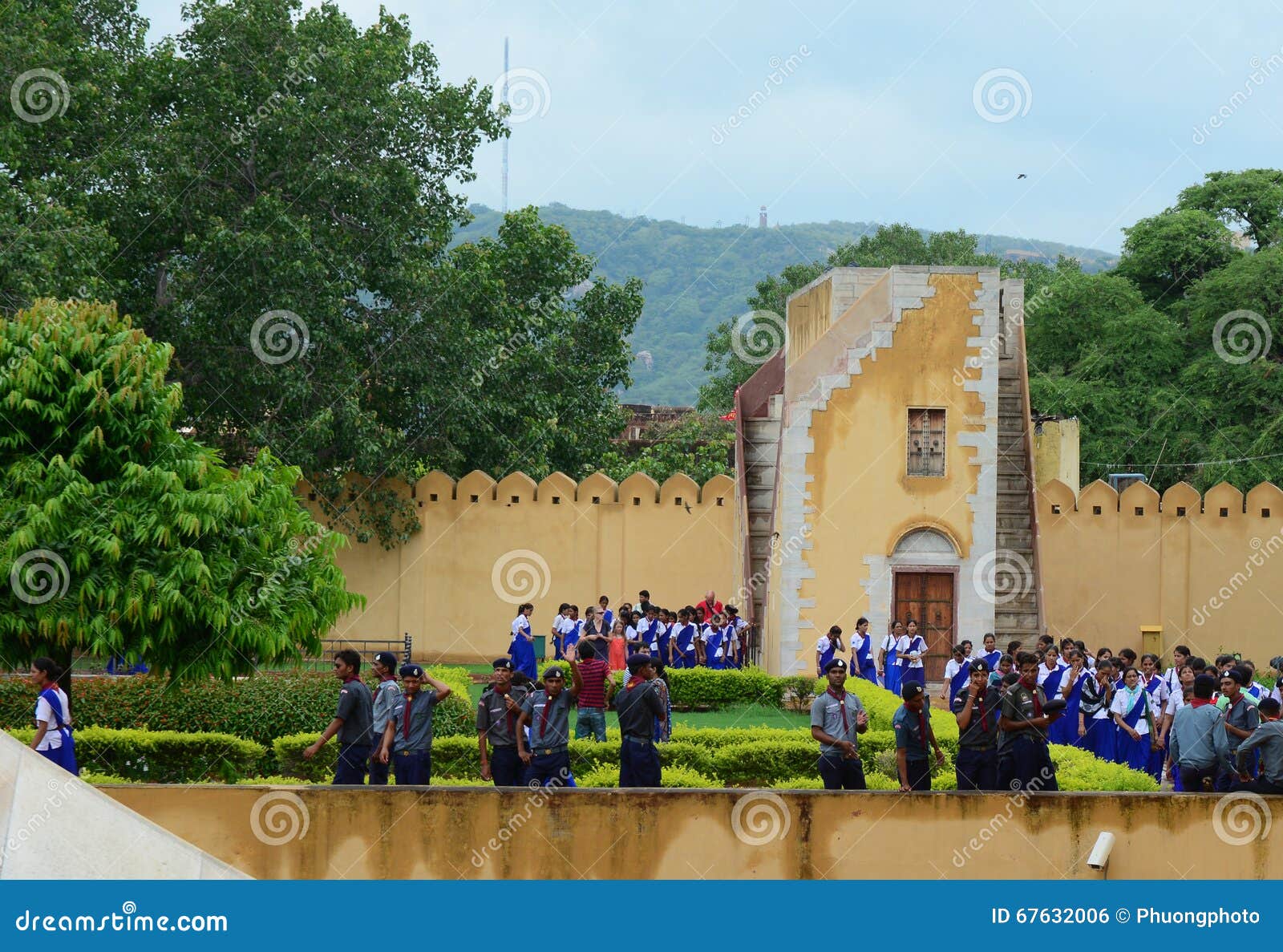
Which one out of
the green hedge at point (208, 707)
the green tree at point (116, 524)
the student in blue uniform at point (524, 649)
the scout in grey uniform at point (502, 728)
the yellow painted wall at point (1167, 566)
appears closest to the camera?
the scout in grey uniform at point (502, 728)

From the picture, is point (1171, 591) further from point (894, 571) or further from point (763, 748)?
point (763, 748)

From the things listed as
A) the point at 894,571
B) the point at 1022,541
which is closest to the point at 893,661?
the point at 894,571

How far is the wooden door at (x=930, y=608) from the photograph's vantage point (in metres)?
24.3

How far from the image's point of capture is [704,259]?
144875 millimetres

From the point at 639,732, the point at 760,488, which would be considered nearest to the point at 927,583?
the point at 760,488

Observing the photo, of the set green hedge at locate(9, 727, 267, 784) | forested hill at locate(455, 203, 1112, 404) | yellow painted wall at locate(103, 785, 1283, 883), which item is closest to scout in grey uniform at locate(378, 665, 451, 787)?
yellow painted wall at locate(103, 785, 1283, 883)

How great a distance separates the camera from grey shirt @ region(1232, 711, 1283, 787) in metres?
11.9

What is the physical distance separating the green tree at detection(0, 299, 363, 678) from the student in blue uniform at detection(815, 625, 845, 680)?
7483 mm

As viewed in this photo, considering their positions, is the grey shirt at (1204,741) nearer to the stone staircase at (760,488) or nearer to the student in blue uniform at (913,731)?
the student in blue uniform at (913,731)

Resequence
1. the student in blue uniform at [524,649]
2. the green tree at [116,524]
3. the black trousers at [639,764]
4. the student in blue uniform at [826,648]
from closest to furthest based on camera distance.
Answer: the black trousers at [639,764], the green tree at [116,524], the student in blue uniform at [826,648], the student in blue uniform at [524,649]

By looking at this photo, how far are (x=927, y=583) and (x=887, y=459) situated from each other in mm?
1899

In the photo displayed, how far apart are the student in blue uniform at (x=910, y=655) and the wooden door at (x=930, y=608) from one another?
2.14 metres

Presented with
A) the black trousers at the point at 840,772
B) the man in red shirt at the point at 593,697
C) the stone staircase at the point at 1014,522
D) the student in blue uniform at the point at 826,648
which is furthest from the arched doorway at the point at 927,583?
the black trousers at the point at 840,772

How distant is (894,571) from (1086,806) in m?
13.2
